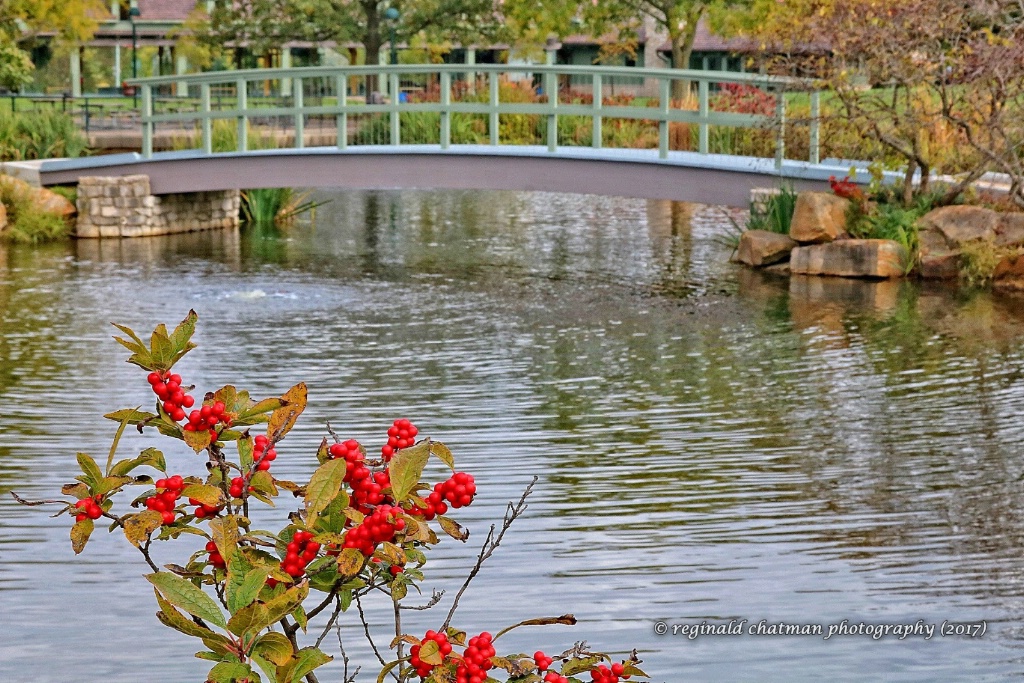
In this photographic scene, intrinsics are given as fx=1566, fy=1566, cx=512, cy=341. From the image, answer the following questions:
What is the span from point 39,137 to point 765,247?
11.4 meters

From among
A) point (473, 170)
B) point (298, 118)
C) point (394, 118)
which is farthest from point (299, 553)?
point (298, 118)

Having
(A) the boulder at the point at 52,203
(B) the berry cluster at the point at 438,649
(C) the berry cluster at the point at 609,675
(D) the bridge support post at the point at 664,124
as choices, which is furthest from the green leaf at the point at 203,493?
(A) the boulder at the point at 52,203

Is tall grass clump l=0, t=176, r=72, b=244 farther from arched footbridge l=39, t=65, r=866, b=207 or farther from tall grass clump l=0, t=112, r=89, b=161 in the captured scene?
tall grass clump l=0, t=112, r=89, b=161

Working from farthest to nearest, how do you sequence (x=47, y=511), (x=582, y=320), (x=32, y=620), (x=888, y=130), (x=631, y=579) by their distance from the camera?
(x=888, y=130), (x=582, y=320), (x=47, y=511), (x=631, y=579), (x=32, y=620)

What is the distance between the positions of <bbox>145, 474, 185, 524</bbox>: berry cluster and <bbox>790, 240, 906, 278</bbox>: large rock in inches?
512

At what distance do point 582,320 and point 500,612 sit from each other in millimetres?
7392

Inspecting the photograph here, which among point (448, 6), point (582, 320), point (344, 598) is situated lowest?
point (582, 320)

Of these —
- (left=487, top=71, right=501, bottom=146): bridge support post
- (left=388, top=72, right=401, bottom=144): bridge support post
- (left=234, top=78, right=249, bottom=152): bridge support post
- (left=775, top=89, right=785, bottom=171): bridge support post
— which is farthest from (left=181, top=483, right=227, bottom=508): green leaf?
(left=234, top=78, right=249, bottom=152): bridge support post

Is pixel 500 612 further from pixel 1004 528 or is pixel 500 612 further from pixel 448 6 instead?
pixel 448 6

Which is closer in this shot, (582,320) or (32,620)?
(32,620)

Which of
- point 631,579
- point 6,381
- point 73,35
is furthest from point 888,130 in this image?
point 73,35

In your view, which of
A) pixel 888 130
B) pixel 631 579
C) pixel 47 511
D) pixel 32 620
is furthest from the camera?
pixel 888 130

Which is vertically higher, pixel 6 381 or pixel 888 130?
pixel 888 130

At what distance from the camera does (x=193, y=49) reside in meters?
38.8
